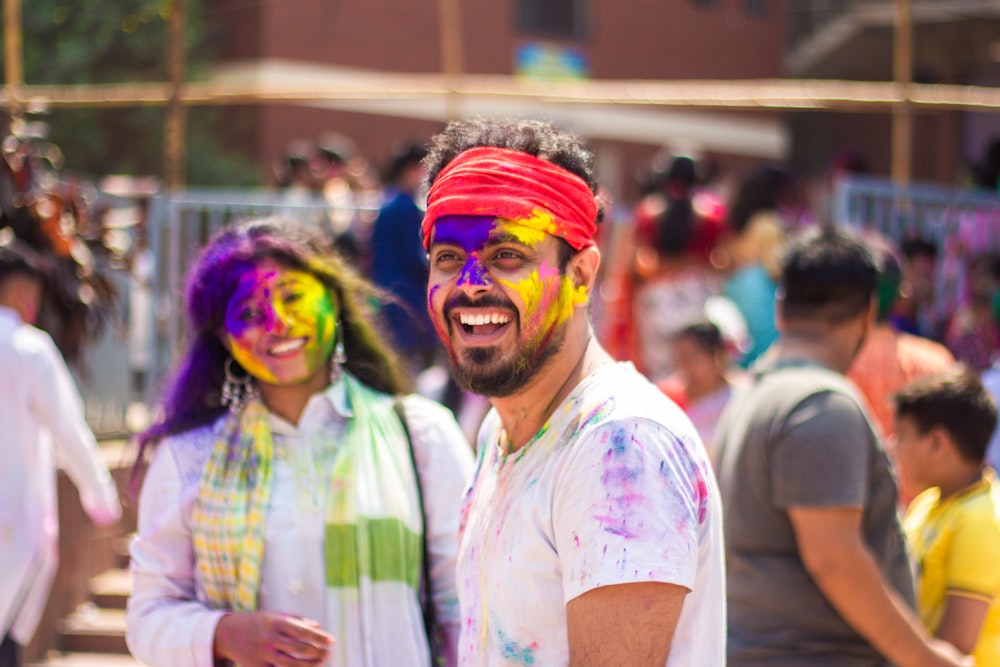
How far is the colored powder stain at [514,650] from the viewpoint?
2102 millimetres

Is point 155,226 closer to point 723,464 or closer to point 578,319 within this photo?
point 723,464

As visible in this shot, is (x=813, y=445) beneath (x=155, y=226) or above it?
beneath

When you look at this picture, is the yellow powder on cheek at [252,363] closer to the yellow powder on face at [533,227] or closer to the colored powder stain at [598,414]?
the yellow powder on face at [533,227]

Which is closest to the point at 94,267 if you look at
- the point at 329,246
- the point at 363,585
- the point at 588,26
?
the point at 329,246

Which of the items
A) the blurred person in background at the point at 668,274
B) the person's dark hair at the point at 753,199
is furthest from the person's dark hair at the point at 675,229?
the person's dark hair at the point at 753,199

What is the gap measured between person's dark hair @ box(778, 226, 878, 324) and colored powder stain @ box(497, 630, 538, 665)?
1758 millimetres

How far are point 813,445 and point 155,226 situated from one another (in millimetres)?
5423

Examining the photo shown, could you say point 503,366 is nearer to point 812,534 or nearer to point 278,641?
point 278,641

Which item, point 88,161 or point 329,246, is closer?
point 329,246

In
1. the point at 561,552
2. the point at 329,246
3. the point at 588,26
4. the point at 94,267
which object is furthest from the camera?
the point at 588,26

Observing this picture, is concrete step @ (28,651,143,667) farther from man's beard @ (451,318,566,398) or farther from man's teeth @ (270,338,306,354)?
man's beard @ (451,318,566,398)

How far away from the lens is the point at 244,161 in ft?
52.0

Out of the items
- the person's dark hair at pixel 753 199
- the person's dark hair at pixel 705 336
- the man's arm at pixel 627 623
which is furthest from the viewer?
the person's dark hair at pixel 753 199

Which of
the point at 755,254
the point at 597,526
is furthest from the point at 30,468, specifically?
the point at 755,254
